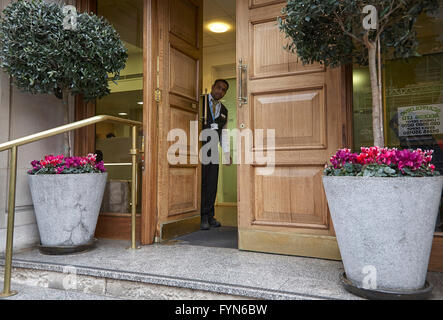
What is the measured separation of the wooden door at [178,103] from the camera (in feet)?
8.98

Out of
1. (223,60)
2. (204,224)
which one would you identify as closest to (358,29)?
(204,224)

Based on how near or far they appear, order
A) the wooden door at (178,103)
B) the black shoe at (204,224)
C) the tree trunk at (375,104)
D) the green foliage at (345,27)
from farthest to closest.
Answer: the black shoe at (204,224)
the wooden door at (178,103)
the tree trunk at (375,104)
the green foliage at (345,27)

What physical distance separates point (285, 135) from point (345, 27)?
2.65 feet

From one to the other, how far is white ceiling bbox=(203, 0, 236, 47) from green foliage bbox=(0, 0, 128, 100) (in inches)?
103

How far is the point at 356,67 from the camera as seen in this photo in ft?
7.19

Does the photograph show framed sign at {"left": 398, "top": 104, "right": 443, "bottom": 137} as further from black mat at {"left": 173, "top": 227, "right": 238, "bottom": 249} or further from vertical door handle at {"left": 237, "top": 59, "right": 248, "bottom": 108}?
black mat at {"left": 173, "top": 227, "right": 238, "bottom": 249}

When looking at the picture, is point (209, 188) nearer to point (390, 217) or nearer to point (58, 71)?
point (58, 71)

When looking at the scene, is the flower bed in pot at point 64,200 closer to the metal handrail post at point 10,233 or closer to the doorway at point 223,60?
the metal handrail post at point 10,233

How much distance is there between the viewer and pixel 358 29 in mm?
1638

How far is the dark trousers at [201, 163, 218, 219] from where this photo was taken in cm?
339

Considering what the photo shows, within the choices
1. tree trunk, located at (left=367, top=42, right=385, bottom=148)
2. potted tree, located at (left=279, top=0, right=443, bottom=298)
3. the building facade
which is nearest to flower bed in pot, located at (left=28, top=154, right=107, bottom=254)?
the building facade

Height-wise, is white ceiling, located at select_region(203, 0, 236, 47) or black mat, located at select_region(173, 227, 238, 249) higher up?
white ceiling, located at select_region(203, 0, 236, 47)

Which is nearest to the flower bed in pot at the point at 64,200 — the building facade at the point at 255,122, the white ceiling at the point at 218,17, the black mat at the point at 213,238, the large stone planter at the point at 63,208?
the large stone planter at the point at 63,208
